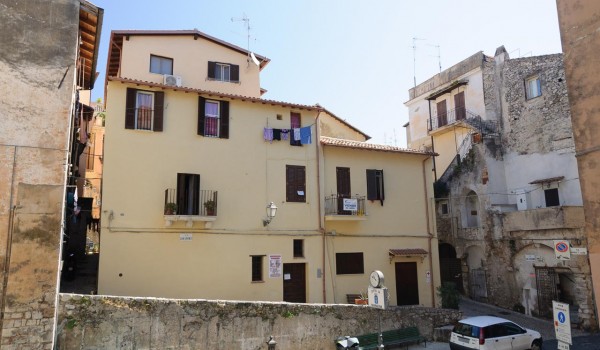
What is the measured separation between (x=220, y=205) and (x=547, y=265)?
16.7 m

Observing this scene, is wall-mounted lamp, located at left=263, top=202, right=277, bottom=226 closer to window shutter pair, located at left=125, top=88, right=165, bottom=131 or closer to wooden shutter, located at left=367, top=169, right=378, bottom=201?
wooden shutter, located at left=367, top=169, right=378, bottom=201

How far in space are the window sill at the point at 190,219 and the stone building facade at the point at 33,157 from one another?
213 inches

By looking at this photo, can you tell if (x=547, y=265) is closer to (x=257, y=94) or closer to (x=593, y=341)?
(x=593, y=341)

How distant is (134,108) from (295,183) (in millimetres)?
7272

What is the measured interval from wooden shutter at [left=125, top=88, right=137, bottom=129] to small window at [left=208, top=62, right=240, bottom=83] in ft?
22.6

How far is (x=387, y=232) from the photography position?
71.2ft

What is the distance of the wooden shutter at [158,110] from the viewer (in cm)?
1748

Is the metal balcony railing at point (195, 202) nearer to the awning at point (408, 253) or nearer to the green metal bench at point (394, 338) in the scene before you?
the green metal bench at point (394, 338)

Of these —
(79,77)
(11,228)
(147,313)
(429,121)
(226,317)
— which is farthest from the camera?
(429,121)

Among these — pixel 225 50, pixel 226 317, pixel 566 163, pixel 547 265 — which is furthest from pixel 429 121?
pixel 226 317

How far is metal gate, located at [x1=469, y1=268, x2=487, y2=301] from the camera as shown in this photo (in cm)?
2630

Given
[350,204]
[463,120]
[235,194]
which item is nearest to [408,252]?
[350,204]

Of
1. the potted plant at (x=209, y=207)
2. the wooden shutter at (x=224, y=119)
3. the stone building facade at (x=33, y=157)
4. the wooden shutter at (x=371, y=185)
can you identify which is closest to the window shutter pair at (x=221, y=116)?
the wooden shutter at (x=224, y=119)

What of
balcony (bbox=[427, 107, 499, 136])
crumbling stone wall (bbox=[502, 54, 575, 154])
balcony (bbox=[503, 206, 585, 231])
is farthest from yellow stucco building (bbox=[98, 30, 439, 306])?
crumbling stone wall (bbox=[502, 54, 575, 154])
